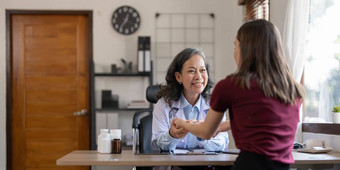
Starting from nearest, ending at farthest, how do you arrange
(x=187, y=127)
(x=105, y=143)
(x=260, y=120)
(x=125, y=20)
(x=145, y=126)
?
(x=260, y=120) < (x=187, y=127) < (x=105, y=143) < (x=145, y=126) < (x=125, y=20)

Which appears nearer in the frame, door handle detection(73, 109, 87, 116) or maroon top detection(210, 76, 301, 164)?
maroon top detection(210, 76, 301, 164)

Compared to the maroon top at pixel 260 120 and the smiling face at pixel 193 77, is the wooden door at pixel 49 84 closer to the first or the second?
the smiling face at pixel 193 77

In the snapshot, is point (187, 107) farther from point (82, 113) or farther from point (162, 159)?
point (82, 113)

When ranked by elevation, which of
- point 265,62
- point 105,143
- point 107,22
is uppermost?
point 107,22

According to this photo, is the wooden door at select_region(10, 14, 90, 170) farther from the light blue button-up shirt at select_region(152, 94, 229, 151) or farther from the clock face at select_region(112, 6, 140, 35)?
the light blue button-up shirt at select_region(152, 94, 229, 151)

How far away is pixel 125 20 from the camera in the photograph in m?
5.25

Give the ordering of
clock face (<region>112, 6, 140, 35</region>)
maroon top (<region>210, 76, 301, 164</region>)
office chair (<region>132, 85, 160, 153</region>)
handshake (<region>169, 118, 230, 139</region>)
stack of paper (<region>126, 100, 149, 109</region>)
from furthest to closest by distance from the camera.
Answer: clock face (<region>112, 6, 140, 35</region>) → stack of paper (<region>126, 100, 149, 109</region>) → office chair (<region>132, 85, 160, 153</region>) → handshake (<region>169, 118, 230, 139</region>) → maroon top (<region>210, 76, 301, 164</region>)

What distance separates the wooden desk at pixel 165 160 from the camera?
209cm

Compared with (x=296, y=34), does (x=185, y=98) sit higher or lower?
lower

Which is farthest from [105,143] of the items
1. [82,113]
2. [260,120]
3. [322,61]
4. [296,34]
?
[82,113]

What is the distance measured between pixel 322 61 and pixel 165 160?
168cm

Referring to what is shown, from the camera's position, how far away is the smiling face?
8.29ft

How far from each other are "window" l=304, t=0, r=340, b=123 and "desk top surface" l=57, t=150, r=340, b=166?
0.94 m

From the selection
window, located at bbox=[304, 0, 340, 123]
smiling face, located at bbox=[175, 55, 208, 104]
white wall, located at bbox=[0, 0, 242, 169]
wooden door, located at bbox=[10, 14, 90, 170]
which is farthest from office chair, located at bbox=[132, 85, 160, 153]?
wooden door, located at bbox=[10, 14, 90, 170]
